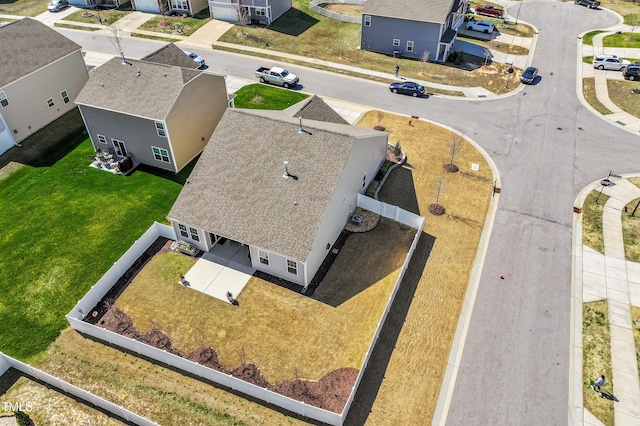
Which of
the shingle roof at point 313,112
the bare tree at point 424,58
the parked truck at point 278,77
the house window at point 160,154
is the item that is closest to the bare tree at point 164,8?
the parked truck at point 278,77

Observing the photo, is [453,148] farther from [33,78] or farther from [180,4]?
[180,4]

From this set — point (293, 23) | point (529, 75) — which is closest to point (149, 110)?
point (293, 23)

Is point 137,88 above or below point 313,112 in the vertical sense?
above

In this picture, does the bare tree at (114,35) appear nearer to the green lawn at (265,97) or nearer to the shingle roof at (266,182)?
the green lawn at (265,97)

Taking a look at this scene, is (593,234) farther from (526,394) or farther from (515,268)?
(526,394)

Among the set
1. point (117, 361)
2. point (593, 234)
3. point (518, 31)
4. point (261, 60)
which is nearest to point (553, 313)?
point (593, 234)
